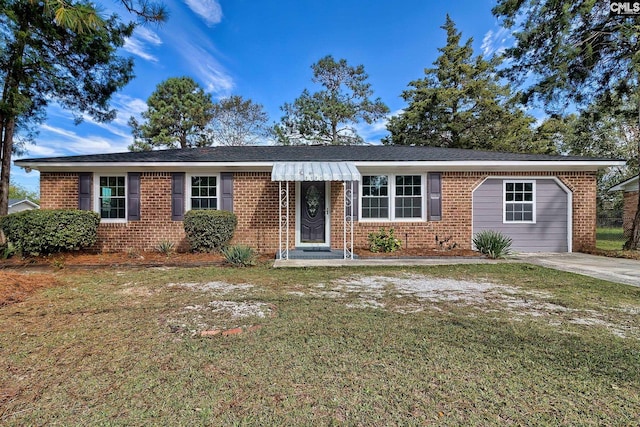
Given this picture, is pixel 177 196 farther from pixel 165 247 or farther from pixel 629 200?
pixel 629 200

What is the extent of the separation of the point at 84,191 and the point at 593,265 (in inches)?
593

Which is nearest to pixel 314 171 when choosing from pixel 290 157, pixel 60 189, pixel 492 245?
pixel 290 157

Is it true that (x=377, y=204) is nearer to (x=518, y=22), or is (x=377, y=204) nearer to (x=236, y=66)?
(x=518, y=22)

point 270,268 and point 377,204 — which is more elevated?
point 377,204

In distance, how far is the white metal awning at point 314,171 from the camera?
843 centimetres

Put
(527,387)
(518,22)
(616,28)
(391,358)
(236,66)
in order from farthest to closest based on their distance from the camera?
1. (236,66)
2. (518,22)
3. (616,28)
4. (391,358)
5. (527,387)

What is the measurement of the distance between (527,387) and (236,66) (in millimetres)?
25879

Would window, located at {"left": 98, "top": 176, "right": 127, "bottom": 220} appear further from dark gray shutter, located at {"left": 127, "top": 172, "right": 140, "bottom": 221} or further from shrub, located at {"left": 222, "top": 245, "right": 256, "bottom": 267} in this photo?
shrub, located at {"left": 222, "top": 245, "right": 256, "bottom": 267}

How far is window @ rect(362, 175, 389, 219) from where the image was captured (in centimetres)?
1025

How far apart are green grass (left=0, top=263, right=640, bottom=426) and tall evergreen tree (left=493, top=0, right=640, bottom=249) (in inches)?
385

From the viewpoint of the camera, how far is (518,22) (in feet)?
37.4

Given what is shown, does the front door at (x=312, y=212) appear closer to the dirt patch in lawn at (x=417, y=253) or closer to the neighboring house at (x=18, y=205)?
the dirt patch in lawn at (x=417, y=253)

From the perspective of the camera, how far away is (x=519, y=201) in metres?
10.3

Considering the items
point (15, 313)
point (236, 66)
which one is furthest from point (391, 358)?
point (236, 66)
